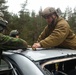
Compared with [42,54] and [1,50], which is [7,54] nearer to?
[1,50]

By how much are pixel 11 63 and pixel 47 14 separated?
2.11 metres

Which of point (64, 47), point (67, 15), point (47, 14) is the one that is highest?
point (47, 14)

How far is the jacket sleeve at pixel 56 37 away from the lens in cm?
544

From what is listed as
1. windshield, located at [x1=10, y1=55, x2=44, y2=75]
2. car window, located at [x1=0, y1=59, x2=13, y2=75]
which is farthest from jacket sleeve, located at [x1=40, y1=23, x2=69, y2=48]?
car window, located at [x1=0, y1=59, x2=13, y2=75]

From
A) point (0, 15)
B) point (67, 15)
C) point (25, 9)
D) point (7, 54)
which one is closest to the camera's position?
point (7, 54)

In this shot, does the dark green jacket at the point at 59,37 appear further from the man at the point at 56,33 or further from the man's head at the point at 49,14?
the man's head at the point at 49,14

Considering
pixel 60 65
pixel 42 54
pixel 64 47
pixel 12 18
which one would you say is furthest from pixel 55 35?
pixel 12 18

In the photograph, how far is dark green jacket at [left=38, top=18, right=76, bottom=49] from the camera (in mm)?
5477

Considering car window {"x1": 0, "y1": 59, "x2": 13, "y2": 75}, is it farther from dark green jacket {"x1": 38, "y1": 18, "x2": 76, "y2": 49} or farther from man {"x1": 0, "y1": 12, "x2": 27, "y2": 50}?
dark green jacket {"x1": 38, "y1": 18, "x2": 76, "y2": 49}

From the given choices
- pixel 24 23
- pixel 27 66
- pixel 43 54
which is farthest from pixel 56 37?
pixel 24 23

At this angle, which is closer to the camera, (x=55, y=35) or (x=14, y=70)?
(x=14, y=70)

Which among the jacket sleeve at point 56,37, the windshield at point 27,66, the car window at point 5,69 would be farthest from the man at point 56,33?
the car window at point 5,69

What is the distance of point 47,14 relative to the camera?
237 inches

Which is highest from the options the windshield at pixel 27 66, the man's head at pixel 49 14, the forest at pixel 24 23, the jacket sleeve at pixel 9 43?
the man's head at pixel 49 14
